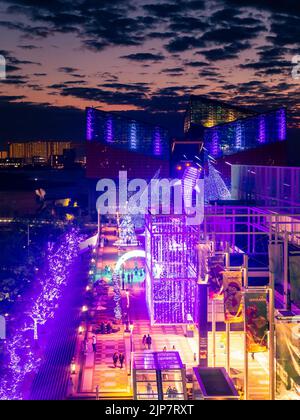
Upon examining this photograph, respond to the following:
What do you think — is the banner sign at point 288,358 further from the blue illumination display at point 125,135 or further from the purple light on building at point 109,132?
the purple light on building at point 109,132

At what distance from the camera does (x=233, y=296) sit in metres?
8.03

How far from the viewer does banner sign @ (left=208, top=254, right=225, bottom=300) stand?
9.48 metres

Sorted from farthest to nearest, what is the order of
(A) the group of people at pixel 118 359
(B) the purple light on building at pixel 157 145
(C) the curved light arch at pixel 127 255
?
(B) the purple light on building at pixel 157 145
(C) the curved light arch at pixel 127 255
(A) the group of people at pixel 118 359

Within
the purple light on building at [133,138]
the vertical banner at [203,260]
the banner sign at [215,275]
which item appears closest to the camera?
the banner sign at [215,275]

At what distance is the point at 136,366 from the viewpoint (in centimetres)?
718

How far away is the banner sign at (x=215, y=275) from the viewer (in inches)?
373

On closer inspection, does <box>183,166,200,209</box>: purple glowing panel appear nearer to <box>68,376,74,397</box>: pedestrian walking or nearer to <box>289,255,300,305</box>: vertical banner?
<box>68,376,74,397</box>: pedestrian walking

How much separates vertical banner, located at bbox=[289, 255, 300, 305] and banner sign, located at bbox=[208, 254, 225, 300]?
1.09 metres

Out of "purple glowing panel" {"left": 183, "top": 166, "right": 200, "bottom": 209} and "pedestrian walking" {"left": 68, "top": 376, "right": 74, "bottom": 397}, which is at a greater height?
"purple glowing panel" {"left": 183, "top": 166, "right": 200, "bottom": 209}

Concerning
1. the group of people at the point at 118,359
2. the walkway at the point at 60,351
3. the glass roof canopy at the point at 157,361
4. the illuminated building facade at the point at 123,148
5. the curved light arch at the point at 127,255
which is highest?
the illuminated building facade at the point at 123,148

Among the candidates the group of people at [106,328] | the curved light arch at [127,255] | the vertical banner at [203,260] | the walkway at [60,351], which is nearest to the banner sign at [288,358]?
the vertical banner at [203,260]

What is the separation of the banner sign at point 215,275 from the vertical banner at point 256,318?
2.02m

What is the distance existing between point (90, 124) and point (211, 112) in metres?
9.20

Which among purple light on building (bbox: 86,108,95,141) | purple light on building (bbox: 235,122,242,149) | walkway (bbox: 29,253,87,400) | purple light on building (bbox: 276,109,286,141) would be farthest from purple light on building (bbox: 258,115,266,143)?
walkway (bbox: 29,253,87,400)
